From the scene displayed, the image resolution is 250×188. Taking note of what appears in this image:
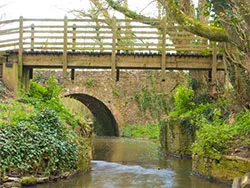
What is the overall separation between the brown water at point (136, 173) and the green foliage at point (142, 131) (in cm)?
640

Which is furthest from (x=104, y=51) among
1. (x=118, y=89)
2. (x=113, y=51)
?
(x=118, y=89)

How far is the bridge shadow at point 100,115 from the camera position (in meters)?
21.6

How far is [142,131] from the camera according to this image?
21.0 metres

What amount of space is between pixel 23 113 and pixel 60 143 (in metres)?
1.02

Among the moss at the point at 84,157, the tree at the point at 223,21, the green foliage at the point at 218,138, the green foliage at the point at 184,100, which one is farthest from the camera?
the green foliage at the point at 184,100

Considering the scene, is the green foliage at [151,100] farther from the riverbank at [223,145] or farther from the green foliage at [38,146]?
the green foliage at [38,146]

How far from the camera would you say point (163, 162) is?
459 inches

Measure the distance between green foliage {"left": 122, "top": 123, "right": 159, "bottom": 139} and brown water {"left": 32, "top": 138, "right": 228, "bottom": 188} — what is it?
6.40 meters

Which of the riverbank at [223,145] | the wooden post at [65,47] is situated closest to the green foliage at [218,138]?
the riverbank at [223,145]

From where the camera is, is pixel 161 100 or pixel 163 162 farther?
pixel 161 100

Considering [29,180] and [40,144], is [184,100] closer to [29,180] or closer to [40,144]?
[40,144]

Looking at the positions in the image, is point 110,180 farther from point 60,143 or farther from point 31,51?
point 31,51

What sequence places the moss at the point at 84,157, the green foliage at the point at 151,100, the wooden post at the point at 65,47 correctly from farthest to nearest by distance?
the green foliage at the point at 151,100
the wooden post at the point at 65,47
the moss at the point at 84,157

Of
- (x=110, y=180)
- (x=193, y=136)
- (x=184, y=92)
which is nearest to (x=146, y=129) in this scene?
(x=184, y=92)
